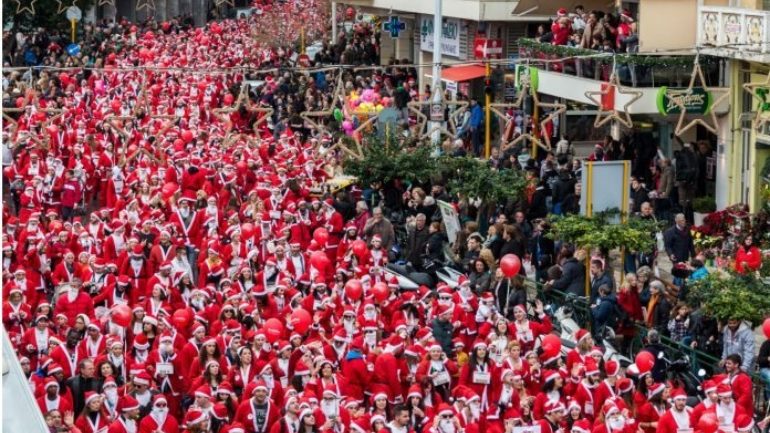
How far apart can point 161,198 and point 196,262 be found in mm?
2969

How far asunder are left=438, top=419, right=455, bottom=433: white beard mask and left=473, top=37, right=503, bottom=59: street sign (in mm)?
26849

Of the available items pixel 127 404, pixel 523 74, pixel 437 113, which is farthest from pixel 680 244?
pixel 523 74

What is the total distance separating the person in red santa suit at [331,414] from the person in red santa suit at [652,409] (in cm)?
247

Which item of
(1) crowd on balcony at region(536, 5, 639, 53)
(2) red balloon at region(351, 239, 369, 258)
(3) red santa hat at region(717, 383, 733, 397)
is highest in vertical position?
(1) crowd on balcony at region(536, 5, 639, 53)

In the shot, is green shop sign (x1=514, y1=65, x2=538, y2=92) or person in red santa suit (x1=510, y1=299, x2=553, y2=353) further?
green shop sign (x1=514, y1=65, x2=538, y2=92)

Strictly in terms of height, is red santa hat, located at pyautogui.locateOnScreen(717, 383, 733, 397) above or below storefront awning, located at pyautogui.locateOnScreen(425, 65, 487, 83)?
below

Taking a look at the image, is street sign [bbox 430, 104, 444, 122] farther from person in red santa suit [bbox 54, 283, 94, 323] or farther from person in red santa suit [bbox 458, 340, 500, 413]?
person in red santa suit [bbox 458, 340, 500, 413]

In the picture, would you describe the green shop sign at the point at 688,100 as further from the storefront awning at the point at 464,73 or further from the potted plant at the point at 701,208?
the storefront awning at the point at 464,73

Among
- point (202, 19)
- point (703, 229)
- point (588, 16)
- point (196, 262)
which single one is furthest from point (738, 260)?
point (202, 19)

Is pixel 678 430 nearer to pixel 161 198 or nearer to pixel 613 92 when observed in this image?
pixel 161 198

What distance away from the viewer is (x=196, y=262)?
88.2ft

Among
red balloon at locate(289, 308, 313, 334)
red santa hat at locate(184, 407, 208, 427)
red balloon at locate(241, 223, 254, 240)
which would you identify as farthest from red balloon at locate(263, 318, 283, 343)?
red balloon at locate(241, 223, 254, 240)

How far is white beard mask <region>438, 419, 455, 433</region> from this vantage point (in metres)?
18.5

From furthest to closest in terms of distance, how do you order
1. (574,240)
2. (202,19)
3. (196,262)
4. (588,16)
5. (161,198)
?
(202,19), (588,16), (161,198), (196,262), (574,240)
